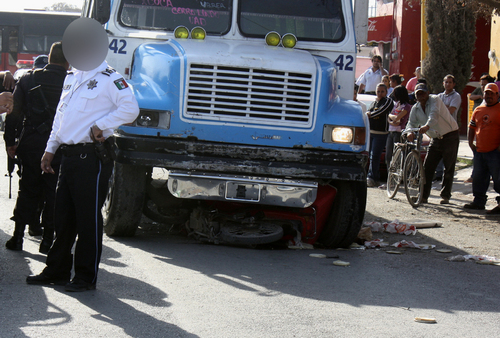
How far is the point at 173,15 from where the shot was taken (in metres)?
7.54

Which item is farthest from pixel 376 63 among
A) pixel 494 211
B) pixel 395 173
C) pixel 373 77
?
pixel 494 211

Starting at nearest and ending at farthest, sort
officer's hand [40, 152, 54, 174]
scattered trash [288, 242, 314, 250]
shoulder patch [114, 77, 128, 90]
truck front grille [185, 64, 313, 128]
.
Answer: shoulder patch [114, 77, 128, 90], officer's hand [40, 152, 54, 174], truck front grille [185, 64, 313, 128], scattered trash [288, 242, 314, 250]

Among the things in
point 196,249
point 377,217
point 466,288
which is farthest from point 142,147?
point 377,217

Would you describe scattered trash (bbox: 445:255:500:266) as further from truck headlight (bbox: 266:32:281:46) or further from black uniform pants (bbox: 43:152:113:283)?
black uniform pants (bbox: 43:152:113:283)

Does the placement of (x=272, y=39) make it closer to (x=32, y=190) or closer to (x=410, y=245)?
(x=410, y=245)

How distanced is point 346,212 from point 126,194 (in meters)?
2.15

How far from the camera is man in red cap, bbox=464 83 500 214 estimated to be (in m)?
10.4

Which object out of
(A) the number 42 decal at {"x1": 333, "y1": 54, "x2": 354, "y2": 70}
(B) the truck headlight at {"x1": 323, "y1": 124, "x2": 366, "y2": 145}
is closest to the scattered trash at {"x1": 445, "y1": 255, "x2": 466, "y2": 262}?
(B) the truck headlight at {"x1": 323, "y1": 124, "x2": 366, "y2": 145}

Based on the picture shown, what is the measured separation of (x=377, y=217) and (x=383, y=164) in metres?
4.62

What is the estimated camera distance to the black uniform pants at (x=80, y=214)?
5.03 meters

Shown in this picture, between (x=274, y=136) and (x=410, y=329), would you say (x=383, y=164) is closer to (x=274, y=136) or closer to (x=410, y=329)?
(x=274, y=136)

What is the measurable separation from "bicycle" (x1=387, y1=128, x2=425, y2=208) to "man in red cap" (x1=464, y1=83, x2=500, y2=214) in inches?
31.9

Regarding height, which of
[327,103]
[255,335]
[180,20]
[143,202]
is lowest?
[255,335]

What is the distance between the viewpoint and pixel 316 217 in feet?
23.4
